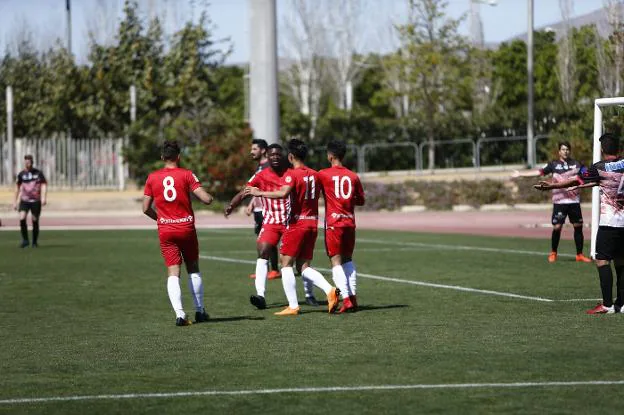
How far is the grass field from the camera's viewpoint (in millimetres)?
9492

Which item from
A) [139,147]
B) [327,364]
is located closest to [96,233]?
[139,147]

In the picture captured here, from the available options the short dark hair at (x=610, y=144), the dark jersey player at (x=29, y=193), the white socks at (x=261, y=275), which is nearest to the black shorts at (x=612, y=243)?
the short dark hair at (x=610, y=144)

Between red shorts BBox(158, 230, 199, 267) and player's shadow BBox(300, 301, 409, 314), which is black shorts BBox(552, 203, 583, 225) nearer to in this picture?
player's shadow BBox(300, 301, 409, 314)

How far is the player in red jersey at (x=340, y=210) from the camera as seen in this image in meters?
15.0

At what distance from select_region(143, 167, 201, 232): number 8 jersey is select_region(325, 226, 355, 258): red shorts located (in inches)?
77.3

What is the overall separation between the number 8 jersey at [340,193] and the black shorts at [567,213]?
8.46 m

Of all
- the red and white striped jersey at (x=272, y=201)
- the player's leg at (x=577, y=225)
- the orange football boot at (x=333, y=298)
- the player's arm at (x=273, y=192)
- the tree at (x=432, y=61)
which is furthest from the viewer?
the tree at (x=432, y=61)

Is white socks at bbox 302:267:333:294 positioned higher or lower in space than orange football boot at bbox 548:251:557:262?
higher

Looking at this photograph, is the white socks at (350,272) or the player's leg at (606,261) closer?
the player's leg at (606,261)

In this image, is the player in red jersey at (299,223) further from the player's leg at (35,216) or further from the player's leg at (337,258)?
the player's leg at (35,216)

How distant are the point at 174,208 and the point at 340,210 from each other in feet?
7.24

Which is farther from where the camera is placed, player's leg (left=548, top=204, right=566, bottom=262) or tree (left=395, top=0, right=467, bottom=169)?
tree (left=395, top=0, right=467, bottom=169)

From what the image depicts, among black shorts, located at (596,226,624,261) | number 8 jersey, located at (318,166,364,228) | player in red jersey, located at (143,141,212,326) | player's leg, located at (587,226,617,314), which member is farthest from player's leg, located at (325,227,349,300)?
black shorts, located at (596,226,624,261)

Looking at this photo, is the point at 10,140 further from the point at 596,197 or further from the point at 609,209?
the point at 609,209
